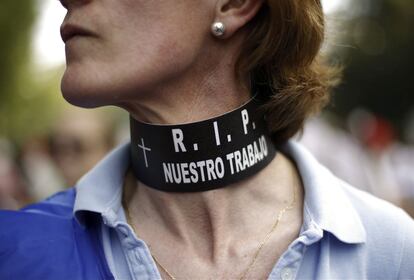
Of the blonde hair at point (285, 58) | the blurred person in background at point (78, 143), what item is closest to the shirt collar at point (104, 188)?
the blonde hair at point (285, 58)

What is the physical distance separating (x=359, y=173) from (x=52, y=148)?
3.57 m

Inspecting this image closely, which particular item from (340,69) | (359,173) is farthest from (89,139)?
(359,173)

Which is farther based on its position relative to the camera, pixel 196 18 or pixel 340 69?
pixel 340 69

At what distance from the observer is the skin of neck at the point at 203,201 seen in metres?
2.29

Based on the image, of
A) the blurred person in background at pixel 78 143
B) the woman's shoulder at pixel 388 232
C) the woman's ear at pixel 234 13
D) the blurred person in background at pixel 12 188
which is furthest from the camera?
the blurred person in background at pixel 12 188

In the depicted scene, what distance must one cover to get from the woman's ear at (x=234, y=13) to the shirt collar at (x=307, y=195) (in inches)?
20.0

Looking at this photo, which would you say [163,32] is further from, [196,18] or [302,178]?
[302,178]

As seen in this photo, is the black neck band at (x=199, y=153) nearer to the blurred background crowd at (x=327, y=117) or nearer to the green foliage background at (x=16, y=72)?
the blurred background crowd at (x=327, y=117)

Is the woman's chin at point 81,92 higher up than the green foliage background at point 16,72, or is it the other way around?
the woman's chin at point 81,92

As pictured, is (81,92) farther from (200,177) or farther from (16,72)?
(16,72)

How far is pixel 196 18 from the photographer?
88.2 inches

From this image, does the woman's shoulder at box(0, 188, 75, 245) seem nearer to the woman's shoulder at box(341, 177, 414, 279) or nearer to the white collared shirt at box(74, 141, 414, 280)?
the white collared shirt at box(74, 141, 414, 280)

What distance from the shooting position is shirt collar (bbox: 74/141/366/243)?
2225 mm

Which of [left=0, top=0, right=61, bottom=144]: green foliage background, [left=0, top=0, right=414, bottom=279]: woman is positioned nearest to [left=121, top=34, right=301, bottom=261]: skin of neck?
[left=0, top=0, right=414, bottom=279]: woman
